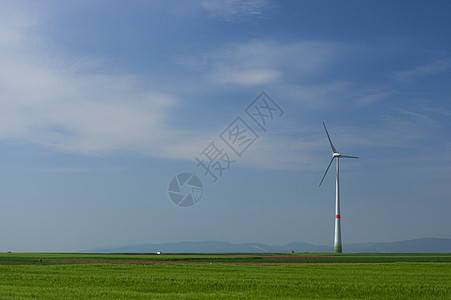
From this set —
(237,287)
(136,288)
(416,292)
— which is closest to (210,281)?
(237,287)

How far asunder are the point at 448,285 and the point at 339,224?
129m

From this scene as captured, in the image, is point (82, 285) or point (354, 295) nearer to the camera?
point (354, 295)

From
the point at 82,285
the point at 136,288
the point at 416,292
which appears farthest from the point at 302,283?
the point at 82,285

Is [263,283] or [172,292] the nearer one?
[172,292]

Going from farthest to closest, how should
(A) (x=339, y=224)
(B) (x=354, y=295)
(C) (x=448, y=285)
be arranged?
(A) (x=339, y=224)
(C) (x=448, y=285)
(B) (x=354, y=295)

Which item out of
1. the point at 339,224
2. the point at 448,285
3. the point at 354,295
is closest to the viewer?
the point at 354,295

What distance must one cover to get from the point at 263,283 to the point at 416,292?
12149 millimetres

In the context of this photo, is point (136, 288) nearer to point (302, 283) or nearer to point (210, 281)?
point (210, 281)

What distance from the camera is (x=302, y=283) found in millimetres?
46688

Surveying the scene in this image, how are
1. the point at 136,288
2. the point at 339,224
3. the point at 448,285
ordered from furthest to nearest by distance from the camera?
the point at 339,224 → the point at 448,285 → the point at 136,288

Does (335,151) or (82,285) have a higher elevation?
(335,151)

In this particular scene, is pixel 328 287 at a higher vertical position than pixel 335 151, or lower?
lower

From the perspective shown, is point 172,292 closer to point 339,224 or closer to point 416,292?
point 416,292

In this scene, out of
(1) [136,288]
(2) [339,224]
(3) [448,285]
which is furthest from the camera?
(2) [339,224]
